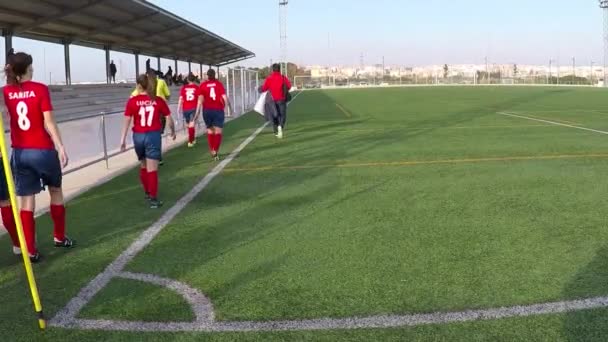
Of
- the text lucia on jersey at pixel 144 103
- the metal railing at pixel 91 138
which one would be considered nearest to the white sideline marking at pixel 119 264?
the text lucia on jersey at pixel 144 103

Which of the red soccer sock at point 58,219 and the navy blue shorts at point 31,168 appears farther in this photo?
the red soccer sock at point 58,219

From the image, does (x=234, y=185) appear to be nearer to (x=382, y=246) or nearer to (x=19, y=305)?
(x=382, y=246)

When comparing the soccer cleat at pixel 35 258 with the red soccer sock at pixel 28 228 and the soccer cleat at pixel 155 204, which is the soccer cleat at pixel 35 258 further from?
the soccer cleat at pixel 155 204

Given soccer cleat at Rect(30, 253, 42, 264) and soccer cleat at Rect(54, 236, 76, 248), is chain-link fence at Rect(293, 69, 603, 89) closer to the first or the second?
soccer cleat at Rect(54, 236, 76, 248)

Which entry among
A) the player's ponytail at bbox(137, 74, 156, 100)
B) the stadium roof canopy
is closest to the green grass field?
the player's ponytail at bbox(137, 74, 156, 100)

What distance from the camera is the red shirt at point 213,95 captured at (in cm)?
1174

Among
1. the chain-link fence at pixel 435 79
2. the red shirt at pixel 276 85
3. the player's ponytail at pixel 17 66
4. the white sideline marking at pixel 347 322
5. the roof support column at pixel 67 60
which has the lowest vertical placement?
the white sideline marking at pixel 347 322

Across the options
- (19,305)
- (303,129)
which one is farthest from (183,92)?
(19,305)

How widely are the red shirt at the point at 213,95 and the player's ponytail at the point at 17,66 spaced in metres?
6.85

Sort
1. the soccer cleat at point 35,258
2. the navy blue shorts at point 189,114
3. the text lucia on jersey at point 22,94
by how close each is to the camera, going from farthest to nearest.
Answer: the navy blue shorts at point 189,114 → the soccer cleat at point 35,258 → the text lucia on jersey at point 22,94

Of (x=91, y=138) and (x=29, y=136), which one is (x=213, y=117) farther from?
(x=29, y=136)

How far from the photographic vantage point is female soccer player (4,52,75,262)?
495cm

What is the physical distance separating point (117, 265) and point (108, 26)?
18.1 metres

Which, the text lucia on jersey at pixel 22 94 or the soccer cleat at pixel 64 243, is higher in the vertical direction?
the text lucia on jersey at pixel 22 94
